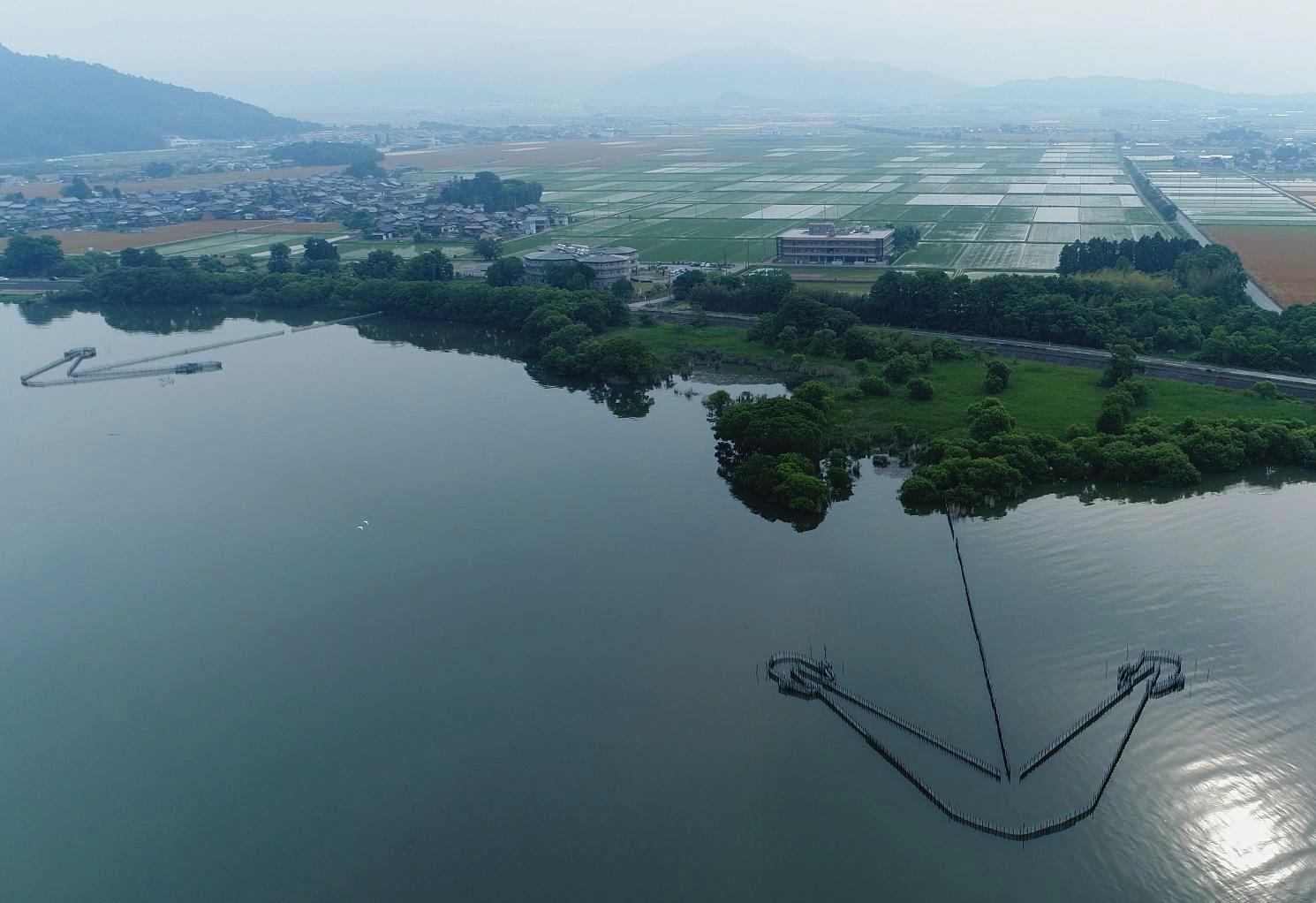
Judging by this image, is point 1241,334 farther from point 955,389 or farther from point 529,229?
point 529,229

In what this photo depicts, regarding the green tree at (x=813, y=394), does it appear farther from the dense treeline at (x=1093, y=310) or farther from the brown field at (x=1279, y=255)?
the brown field at (x=1279, y=255)

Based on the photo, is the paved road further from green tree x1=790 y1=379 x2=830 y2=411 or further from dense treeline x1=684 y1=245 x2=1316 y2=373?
green tree x1=790 y1=379 x2=830 y2=411

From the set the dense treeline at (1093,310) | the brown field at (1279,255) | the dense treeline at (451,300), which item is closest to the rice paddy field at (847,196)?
the brown field at (1279,255)

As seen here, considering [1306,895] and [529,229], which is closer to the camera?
[1306,895]

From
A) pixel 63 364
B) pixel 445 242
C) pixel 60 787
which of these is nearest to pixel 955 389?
pixel 60 787

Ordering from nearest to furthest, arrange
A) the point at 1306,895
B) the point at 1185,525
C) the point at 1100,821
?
the point at 1306,895 → the point at 1100,821 → the point at 1185,525

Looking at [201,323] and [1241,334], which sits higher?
[1241,334]

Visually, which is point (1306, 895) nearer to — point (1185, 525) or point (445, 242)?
point (1185, 525)

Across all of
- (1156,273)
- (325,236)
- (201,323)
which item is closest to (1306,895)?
(1156,273)

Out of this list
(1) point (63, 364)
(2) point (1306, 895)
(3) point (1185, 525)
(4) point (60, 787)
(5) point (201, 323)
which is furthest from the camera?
(5) point (201, 323)
